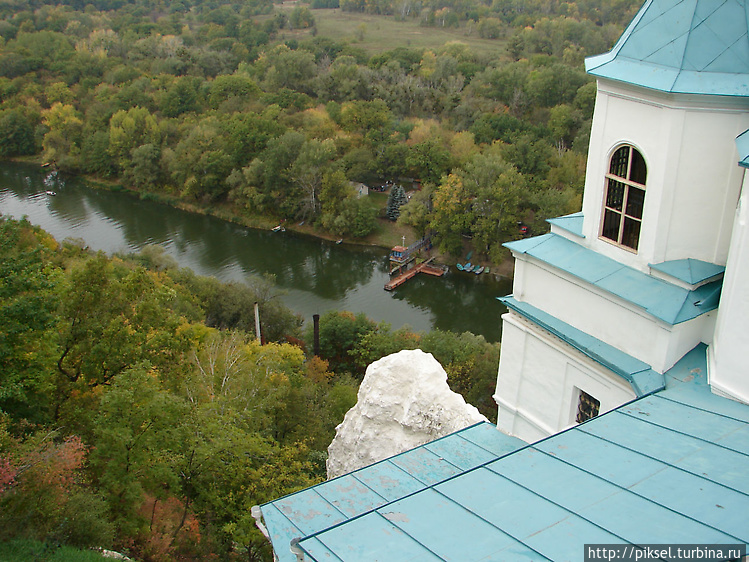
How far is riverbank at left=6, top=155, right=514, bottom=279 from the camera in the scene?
4506 centimetres

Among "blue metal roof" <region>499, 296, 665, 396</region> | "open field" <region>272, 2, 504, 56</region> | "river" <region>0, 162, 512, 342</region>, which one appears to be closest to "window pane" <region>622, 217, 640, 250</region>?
"blue metal roof" <region>499, 296, 665, 396</region>

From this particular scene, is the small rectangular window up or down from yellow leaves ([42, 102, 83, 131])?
up

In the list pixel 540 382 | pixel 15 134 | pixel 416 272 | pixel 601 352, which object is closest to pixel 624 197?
pixel 601 352

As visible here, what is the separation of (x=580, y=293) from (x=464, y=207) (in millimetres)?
35684

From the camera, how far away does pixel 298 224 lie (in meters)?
50.6

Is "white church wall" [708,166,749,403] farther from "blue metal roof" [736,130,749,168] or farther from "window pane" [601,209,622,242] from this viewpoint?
"window pane" [601,209,622,242]

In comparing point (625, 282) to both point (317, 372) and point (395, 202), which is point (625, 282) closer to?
point (317, 372)

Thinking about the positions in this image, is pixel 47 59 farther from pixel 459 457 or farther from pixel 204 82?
pixel 459 457

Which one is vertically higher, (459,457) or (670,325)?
(670,325)

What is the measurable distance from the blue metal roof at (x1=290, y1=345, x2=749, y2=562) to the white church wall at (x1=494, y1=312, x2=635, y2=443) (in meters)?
1.79

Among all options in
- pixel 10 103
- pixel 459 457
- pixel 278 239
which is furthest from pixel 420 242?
pixel 10 103

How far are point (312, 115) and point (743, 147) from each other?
52.3 m

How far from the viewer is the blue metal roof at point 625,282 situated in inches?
333

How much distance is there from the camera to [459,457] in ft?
33.2
